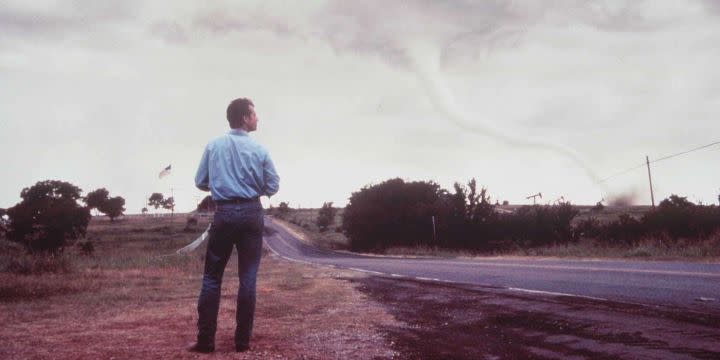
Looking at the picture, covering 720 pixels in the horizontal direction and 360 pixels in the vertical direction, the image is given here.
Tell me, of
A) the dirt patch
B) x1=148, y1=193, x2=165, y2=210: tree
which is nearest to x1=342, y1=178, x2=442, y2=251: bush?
the dirt patch

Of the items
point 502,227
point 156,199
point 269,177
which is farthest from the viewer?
point 156,199

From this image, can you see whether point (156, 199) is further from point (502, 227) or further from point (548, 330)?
point (548, 330)

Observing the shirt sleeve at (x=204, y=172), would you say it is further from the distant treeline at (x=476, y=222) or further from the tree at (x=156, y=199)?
the tree at (x=156, y=199)

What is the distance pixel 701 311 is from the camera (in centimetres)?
529

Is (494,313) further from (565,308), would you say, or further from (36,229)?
(36,229)

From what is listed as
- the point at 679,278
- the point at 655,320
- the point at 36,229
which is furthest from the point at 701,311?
the point at 36,229

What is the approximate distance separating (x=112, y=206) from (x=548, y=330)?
127 meters

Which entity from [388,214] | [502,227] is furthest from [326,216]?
[502,227]

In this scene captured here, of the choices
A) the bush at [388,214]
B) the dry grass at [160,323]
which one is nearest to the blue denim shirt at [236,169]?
the dry grass at [160,323]

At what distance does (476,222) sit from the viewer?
128ft

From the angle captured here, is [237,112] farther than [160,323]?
A: No

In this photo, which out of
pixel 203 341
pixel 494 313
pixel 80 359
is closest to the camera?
pixel 80 359

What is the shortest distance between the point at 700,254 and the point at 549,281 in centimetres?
863

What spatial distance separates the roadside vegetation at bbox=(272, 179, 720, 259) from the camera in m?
23.8
